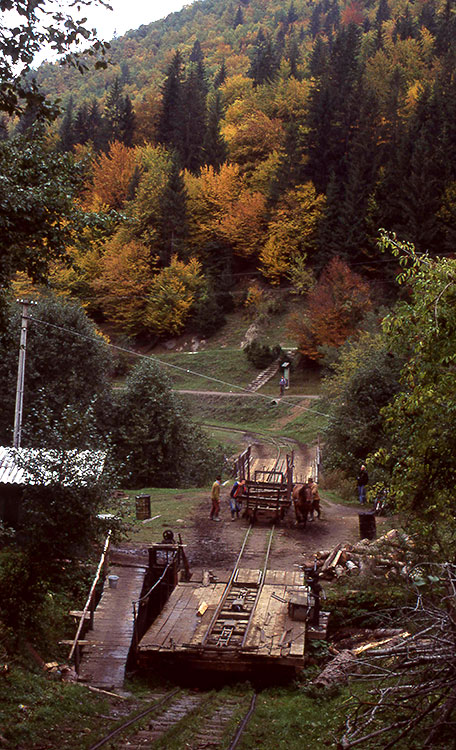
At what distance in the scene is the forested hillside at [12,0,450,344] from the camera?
196ft

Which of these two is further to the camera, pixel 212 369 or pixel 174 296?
pixel 174 296

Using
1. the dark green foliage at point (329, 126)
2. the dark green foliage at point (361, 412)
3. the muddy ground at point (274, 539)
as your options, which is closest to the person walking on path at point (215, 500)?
the muddy ground at point (274, 539)

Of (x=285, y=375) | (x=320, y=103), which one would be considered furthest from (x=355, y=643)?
(x=320, y=103)

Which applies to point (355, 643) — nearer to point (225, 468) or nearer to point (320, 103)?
point (225, 468)

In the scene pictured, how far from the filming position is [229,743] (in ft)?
32.0

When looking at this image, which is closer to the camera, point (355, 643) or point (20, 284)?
point (355, 643)

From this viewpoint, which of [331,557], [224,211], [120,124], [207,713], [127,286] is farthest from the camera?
[120,124]

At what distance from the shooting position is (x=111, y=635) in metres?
14.6

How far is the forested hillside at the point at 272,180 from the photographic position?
5972 cm

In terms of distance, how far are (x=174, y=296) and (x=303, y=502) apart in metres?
42.8

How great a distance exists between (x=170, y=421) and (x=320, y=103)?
50151 mm

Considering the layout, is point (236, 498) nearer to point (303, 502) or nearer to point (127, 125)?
point (303, 502)

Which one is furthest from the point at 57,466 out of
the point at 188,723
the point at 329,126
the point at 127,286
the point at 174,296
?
the point at 329,126

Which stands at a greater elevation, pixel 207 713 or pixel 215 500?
pixel 215 500
